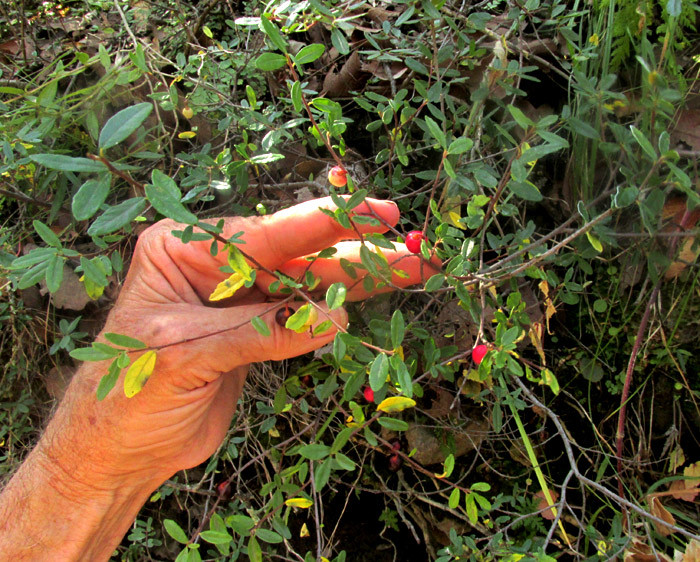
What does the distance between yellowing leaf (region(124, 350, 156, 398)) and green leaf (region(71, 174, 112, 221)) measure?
0.37m

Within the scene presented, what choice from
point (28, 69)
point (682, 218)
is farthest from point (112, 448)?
point (28, 69)

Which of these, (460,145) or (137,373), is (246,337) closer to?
(137,373)

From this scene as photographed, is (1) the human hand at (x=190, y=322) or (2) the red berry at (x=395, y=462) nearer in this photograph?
(1) the human hand at (x=190, y=322)

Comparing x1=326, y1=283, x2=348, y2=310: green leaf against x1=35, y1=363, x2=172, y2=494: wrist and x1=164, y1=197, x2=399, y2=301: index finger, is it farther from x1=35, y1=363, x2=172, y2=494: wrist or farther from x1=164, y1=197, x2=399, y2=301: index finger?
x1=35, y1=363, x2=172, y2=494: wrist

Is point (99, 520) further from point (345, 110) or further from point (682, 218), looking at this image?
point (682, 218)

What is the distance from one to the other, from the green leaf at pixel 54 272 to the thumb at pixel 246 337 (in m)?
0.41

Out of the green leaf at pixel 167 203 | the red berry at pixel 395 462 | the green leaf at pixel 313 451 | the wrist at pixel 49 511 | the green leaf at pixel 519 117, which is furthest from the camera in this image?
the red berry at pixel 395 462

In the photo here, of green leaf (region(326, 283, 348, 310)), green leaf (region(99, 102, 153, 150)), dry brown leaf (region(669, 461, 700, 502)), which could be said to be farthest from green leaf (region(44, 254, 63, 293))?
dry brown leaf (region(669, 461, 700, 502))

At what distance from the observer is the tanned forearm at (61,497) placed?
1606 mm

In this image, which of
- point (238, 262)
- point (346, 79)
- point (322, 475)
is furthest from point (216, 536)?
point (346, 79)

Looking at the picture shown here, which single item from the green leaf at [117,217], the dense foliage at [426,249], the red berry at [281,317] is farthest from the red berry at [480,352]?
the green leaf at [117,217]

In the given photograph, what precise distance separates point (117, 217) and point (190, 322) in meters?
0.54

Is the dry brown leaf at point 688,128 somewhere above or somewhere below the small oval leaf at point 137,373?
below

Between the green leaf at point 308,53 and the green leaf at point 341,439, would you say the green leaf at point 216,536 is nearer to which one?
the green leaf at point 341,439
